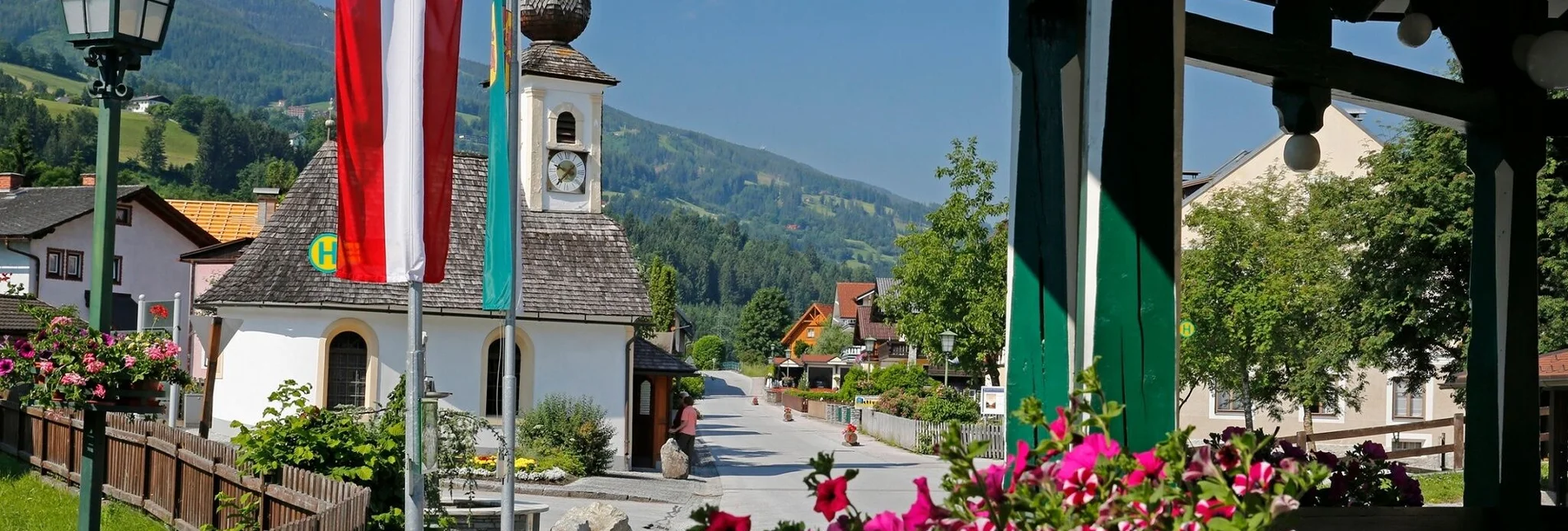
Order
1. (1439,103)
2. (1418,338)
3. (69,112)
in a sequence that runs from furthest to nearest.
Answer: (69,112), (1418,338), (1439,103)

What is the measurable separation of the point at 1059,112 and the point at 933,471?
28.3m

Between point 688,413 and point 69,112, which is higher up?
point 69,112

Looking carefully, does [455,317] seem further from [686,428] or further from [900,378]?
[900,378]

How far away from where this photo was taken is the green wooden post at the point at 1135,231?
4.30 meters

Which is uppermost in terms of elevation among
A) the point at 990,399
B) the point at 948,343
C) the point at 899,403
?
the point at 948,343

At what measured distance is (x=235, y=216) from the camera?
73.9 metres

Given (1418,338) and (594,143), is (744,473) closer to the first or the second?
(594,143)

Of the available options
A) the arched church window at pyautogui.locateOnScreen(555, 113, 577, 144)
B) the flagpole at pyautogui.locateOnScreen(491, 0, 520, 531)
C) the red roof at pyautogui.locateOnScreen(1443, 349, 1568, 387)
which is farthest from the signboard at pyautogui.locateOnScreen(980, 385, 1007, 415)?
the flagpole at pyautogui.locateOnScreen(491, 0, 520, 531)

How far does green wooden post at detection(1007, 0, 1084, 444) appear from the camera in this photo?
498 centimetres

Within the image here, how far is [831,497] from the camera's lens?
3145mm

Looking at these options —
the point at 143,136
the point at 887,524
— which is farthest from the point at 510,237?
the point at 143,136

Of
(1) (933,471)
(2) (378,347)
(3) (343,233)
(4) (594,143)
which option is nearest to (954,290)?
(1) (933,471)

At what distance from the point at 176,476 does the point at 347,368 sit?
16.3 m

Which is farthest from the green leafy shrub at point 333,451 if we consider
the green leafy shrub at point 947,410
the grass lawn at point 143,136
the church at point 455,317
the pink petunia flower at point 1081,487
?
the grass lawn at point 143,136
